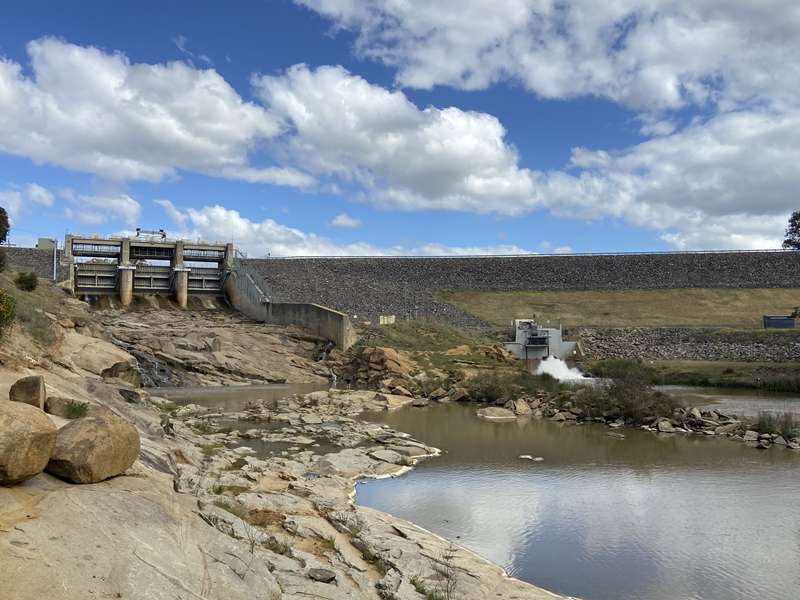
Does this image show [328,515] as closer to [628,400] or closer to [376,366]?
[628,400]

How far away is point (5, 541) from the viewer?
19.2ft

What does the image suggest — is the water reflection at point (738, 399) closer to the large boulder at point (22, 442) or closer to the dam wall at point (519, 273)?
the dam wall at point (519, 273)

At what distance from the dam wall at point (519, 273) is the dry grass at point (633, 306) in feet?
6.25

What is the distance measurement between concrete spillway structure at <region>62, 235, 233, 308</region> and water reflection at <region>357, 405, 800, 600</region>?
38.3 meters

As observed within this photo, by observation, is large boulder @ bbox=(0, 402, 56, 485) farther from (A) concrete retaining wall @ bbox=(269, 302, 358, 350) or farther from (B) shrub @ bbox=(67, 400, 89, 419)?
(A) concrete retaining wall @ bbox=(269, 302, 358, 350)

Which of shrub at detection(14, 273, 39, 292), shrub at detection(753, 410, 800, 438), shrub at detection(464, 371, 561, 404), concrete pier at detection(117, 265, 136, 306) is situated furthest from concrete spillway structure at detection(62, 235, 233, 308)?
shrub at detection(753, 410, 800, 438)

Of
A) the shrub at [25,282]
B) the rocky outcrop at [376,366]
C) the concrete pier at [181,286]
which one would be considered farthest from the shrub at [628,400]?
the concrete pier at [181,286]

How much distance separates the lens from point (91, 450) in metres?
7.70

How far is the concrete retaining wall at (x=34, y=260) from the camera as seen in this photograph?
170 feet

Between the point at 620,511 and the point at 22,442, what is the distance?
12430mm

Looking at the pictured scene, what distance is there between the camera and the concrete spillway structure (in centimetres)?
5344

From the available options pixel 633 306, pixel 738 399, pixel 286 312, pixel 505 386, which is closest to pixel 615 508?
pixel 505 386

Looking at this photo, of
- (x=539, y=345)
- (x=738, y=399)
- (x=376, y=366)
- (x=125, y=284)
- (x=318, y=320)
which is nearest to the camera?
(x=738, y=399)

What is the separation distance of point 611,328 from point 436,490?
47.2 meters
